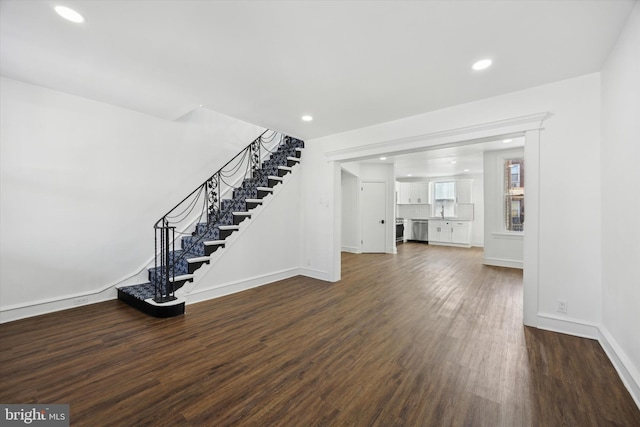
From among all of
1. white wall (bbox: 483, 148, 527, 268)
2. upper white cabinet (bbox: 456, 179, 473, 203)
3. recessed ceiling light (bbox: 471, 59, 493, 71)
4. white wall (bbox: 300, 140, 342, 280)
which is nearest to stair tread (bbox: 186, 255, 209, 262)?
white wall (bbox: 300, 140, 342, 280)

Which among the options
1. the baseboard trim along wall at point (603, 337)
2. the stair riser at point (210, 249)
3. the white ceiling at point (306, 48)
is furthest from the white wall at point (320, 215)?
the baseboard trim along wall at point (603, 337)

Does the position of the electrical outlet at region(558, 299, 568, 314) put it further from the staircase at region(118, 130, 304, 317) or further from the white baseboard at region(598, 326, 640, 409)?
the staircase at region(118, 130, 304, 317)

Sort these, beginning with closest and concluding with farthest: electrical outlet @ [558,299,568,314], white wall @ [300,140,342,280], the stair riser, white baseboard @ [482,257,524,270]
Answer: electrical outlet @ [558,299,568,314] < the stair riser < white wall @ [300,140,342,280] < white baseboard @ [482,257,524,270]

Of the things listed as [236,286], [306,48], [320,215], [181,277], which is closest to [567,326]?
[320,215]

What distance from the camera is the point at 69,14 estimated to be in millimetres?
2000

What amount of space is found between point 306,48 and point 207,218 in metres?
3.64

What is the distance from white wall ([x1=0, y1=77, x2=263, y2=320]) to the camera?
3115mm

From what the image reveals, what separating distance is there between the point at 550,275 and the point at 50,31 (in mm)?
5475

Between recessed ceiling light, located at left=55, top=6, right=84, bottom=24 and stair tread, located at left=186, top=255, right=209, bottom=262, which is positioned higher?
recessed ceiling light, located at left=55, top=6, right=84, bottom=24

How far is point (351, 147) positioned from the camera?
15.1 ft

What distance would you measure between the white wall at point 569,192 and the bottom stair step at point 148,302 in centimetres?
439

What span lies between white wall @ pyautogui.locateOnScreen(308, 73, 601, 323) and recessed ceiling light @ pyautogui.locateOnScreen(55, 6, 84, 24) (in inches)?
168

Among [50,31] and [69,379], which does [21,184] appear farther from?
[69,379]

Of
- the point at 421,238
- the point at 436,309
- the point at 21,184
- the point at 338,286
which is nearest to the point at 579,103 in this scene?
the point at 436,309
